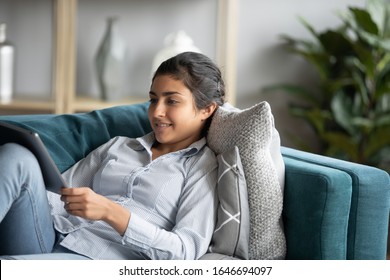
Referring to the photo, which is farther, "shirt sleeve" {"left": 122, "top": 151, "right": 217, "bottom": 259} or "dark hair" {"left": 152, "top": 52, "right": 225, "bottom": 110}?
"dark hair" {"left": 152, "top": 52, "right": 225, "bottom": 110}

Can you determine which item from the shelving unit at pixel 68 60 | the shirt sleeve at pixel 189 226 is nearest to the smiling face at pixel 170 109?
the shirt sleeve at pixel 189 226

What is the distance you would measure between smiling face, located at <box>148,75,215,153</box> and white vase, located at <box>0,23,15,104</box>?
5.65ft

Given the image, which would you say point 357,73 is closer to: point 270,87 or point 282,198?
point 270,87

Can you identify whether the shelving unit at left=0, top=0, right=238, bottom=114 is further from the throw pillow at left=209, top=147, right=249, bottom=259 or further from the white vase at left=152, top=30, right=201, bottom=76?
the throw pillow at left=209, top=147, right=249, bottom=259

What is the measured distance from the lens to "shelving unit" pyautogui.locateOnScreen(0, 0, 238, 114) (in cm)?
339

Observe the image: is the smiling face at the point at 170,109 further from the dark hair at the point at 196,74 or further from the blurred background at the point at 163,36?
the blurred background at the point at 163,36

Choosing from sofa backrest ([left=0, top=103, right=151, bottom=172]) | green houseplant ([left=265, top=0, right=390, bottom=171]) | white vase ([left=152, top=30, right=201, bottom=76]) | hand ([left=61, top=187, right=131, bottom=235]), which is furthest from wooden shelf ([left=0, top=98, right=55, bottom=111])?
hand ([left=61, top=187, right=131, bottom=235])

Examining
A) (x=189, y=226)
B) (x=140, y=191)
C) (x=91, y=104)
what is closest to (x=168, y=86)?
(x=140, y=191)

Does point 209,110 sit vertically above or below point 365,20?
below

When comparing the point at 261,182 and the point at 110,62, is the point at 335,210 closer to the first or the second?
the point at 261,182

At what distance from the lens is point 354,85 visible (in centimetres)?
355

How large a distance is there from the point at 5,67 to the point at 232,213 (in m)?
2.08

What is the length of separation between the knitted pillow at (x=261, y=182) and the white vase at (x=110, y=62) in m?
1.77
